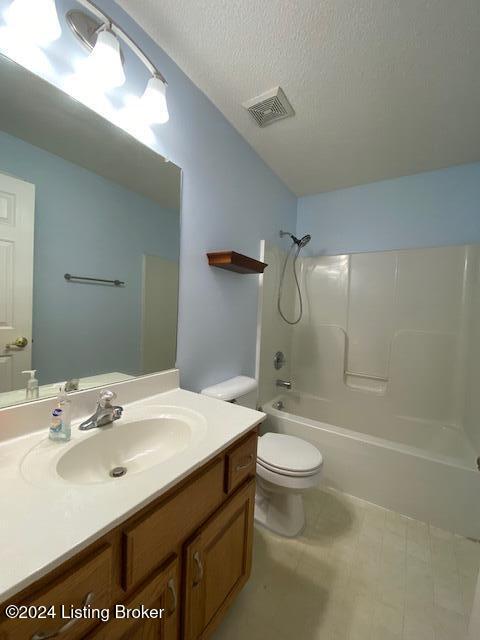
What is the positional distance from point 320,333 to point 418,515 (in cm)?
142

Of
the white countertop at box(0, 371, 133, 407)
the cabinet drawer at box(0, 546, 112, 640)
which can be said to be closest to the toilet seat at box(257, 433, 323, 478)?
the white countertop at box(0, 371, 133, 407)

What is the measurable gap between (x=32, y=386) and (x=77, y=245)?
0.50 metres

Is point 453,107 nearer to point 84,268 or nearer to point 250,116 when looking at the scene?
point 250,116

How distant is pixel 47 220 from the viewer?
0.86 metres

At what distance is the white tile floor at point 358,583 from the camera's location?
1.02m

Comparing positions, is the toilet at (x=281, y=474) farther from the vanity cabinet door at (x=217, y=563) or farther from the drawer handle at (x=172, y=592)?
the drawer handle at (x=172, y=592)

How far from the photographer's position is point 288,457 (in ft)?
4.64

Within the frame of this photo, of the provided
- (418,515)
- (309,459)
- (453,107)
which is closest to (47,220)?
(309,459)

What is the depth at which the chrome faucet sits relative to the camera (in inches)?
33.8

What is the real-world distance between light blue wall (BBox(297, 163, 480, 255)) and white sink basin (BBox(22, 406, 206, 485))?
2.13m

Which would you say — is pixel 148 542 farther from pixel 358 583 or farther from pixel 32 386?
pixel 358 583

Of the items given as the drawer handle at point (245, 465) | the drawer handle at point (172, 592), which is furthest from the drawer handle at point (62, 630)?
the drawer handle at point (245, 465)

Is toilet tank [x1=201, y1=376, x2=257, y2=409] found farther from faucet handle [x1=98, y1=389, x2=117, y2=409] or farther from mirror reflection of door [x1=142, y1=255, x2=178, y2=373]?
faucet handle [x1=98, y1=389, x2=117, y2=409]

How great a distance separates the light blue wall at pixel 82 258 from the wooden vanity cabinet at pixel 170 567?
→ 58 cm
